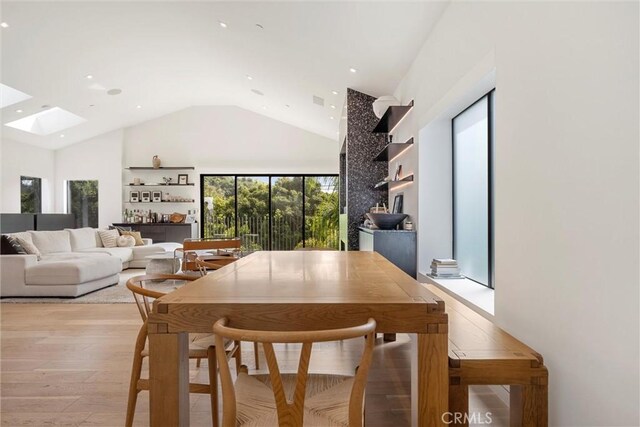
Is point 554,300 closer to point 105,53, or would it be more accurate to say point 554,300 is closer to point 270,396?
point 270,396

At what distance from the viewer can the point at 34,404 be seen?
88.3 inches

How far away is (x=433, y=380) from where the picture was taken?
1323 millimetres

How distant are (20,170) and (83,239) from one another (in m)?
2.91

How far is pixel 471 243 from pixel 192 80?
254 inches

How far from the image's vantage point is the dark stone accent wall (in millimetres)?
5609

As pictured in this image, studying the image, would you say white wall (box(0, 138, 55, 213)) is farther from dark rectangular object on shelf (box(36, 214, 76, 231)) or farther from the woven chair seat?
the woven chair seat

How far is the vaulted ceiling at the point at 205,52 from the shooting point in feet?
12.8

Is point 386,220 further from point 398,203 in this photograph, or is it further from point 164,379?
point 164,379

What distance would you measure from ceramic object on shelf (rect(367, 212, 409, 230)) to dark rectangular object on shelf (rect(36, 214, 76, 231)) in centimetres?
711

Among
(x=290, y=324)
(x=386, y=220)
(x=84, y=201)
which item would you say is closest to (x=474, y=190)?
(x=386, y=220)

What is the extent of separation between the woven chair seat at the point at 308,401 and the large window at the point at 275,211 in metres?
8.05

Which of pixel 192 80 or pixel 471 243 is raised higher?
pixel 192 80

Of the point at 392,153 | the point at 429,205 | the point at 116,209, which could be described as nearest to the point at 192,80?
the point at 116,209

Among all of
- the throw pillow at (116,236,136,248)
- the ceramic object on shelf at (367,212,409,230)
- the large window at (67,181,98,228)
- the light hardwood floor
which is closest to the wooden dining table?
the light hardwood floor
